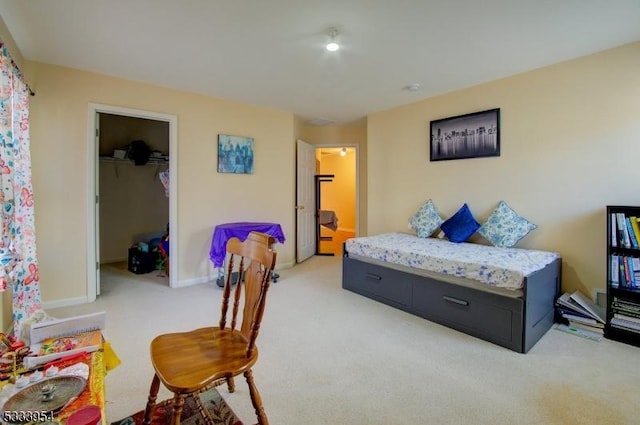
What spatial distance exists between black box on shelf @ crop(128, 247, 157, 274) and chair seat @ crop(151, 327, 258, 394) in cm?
347

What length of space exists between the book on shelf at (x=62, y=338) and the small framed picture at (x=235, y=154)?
2.99 metres

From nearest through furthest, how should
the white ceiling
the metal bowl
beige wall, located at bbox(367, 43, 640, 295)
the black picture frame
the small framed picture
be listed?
the metal bowl
the white ceiling
beige wall, located at bbox(367, 43, 640, 295)
the black picture frame
the small framed picture

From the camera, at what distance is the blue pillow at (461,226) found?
3.55 metres

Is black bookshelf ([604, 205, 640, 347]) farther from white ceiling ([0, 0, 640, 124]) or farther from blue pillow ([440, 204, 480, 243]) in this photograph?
white ceiling ([0, 0, 640, 124])

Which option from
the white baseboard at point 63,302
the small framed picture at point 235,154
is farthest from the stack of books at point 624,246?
the white baseboard at point 63,302

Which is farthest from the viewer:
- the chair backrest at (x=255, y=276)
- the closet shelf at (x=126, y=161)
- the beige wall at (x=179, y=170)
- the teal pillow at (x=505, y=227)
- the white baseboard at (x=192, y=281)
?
the closet shelf at (x=126, y=161)

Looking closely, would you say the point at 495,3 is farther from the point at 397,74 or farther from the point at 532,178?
the point at 532,178

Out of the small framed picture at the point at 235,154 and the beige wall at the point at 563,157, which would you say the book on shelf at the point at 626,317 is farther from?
the small framed picture at the point at 235,154

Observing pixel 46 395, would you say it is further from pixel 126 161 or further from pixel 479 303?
pixel 126 161

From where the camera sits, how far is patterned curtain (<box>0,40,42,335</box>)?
1.95 meters

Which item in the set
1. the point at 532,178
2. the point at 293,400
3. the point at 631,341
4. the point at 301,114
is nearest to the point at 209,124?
the point at 301,114

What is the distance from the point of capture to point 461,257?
9.16ft

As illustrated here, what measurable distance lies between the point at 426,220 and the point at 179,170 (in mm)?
3213

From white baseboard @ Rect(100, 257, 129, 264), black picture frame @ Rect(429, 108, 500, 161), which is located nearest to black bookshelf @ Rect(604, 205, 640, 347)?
black picture frame @ Rect(429, 108, 500, 161)
